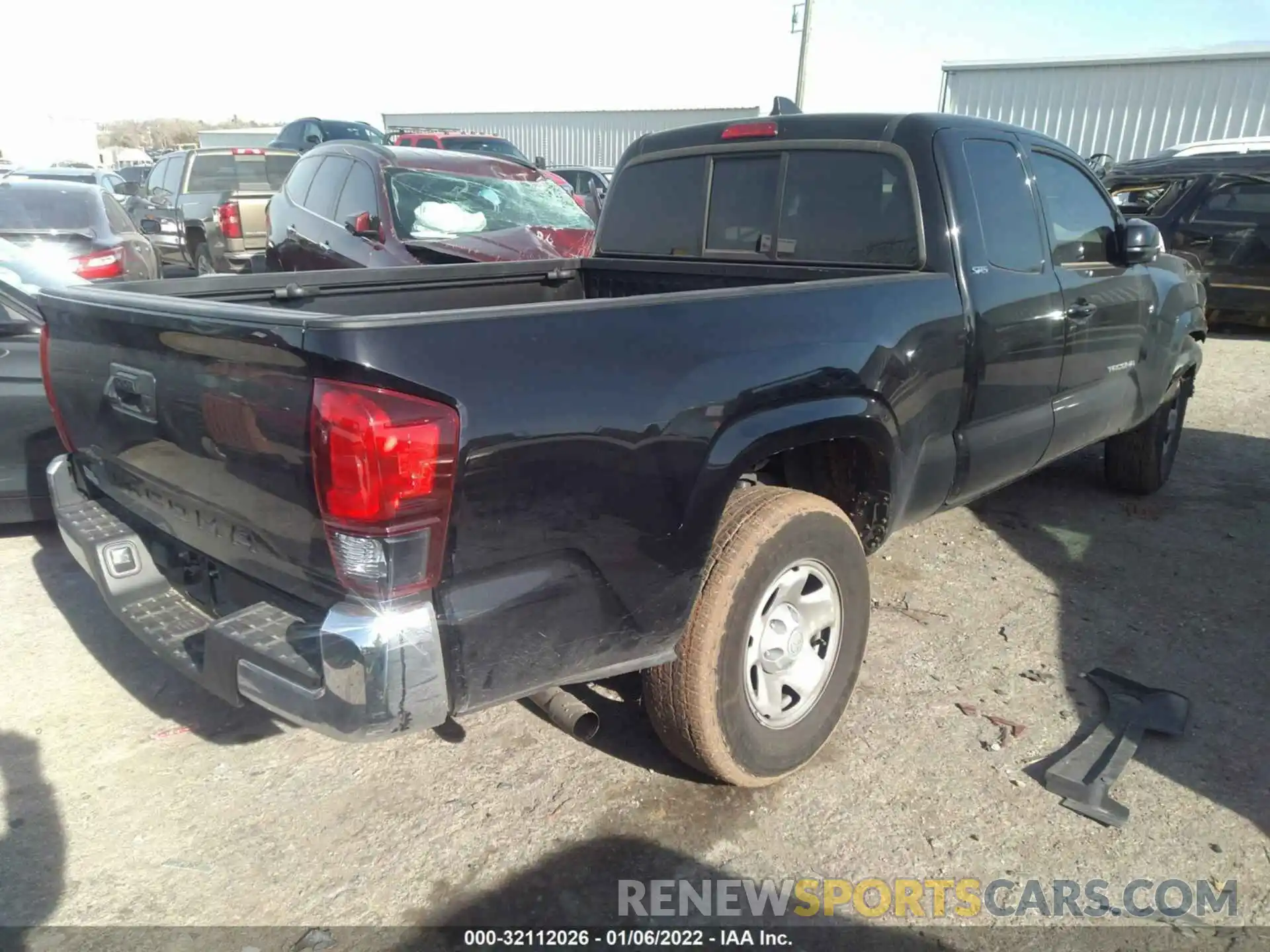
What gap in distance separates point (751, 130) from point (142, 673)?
10.6ft

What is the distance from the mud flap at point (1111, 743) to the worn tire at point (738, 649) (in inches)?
30.7

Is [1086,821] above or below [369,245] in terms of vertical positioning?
below

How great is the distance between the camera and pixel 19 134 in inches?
1606

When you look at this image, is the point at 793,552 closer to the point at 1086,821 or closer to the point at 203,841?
the point at 1086,821

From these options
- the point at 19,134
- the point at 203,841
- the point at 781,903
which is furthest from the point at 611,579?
the point at 19,134

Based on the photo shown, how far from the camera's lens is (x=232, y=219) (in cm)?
1059

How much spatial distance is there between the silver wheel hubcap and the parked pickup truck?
33.2ft

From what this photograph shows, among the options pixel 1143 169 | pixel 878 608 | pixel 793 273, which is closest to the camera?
pixel 793 273

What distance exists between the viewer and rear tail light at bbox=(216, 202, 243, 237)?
1056cm

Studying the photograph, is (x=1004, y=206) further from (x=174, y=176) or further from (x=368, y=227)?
(x=174, y=176)

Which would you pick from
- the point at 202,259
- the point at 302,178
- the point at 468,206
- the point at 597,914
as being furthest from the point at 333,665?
the point at 202,259

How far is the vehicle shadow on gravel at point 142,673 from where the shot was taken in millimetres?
3055

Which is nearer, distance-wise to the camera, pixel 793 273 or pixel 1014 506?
pixel 793 273

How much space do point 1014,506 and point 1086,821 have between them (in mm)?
2836
